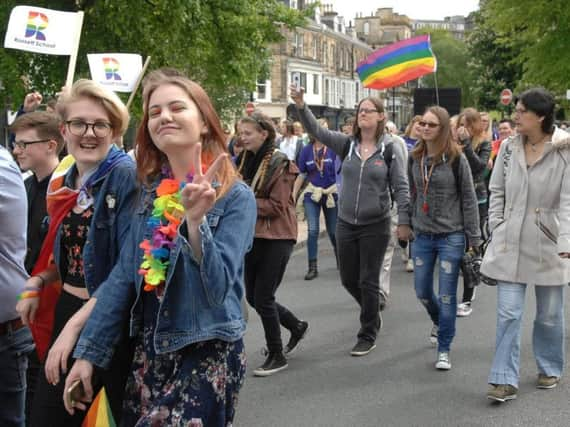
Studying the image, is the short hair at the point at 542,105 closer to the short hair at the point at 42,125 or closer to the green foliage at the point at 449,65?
the short hair at the point at 42,125

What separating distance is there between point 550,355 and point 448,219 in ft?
4.03

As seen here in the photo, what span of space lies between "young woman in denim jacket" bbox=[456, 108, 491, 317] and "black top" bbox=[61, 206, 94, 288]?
530 centimetres

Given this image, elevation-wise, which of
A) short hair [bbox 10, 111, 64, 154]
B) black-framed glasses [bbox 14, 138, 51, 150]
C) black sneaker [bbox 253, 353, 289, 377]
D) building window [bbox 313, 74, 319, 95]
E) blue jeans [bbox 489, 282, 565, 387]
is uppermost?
building window [bbox 313, 74, 319, 95]

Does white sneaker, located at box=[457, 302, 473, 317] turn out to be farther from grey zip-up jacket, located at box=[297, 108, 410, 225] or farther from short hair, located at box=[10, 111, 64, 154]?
short hair, located at box=[10, 111, 64, 154]

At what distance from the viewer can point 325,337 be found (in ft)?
24.4

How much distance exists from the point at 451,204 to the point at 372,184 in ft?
2.26

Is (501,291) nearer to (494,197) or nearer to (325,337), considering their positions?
(494,197)

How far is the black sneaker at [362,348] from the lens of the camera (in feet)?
22.4

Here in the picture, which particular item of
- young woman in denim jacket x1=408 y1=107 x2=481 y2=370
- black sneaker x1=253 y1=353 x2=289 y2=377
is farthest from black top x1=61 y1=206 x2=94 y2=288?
young woman in denim jacket x1=408 y1=107 x2=481 y2=370

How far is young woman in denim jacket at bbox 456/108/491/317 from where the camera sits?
328 inches

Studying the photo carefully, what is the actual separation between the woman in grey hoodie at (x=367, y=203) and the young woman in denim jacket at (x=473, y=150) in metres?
1.62

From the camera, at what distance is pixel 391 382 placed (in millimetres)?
6055

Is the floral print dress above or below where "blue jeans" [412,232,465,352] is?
above

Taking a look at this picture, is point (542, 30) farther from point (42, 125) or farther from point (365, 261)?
point (42, 125)
